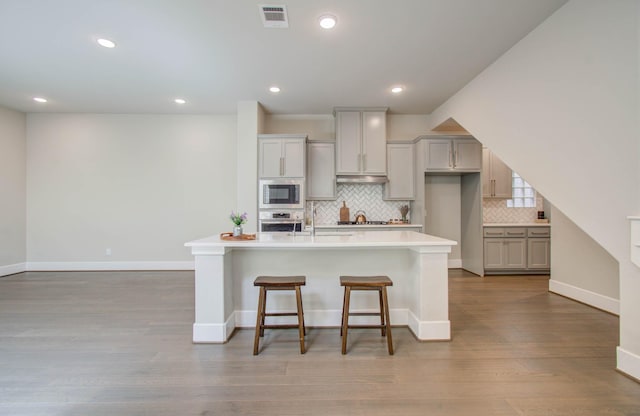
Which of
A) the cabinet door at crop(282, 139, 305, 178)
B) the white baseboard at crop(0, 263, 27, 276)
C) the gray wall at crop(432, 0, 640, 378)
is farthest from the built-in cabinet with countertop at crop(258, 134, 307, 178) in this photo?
the white baseboard at crop(0, 263, 27, 276)

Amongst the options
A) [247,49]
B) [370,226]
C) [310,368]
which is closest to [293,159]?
[370,226]

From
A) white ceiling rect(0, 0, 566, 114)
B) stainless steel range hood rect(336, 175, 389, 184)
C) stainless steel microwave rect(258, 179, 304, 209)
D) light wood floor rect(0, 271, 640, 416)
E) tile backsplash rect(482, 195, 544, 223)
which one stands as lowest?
light wood floor rect(0, 271, 640, 416)

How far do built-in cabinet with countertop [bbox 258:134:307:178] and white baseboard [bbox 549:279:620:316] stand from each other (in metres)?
3.91

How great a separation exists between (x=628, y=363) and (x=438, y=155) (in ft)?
11.1

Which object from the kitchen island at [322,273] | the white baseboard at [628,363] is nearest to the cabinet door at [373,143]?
the kitchen island at [322,273]

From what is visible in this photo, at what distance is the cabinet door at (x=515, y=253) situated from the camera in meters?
4.66

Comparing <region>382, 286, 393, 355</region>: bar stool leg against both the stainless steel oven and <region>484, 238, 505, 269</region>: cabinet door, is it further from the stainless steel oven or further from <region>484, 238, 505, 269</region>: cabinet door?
<region>484, 238, 505, 269</region>: cabinet door

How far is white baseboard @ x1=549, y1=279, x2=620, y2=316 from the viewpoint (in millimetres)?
2992

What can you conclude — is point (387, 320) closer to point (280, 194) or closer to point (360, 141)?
point (280, 194)

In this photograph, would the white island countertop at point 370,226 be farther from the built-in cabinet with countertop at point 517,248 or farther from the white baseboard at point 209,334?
the white baseboard at point 209,334

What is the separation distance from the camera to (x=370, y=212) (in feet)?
16.5

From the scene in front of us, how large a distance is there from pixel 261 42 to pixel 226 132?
2.56 metres

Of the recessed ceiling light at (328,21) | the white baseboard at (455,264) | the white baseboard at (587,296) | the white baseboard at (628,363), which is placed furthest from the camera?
the white baseboard at (455,264)

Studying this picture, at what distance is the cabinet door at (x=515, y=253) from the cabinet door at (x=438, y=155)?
1.65 meters
